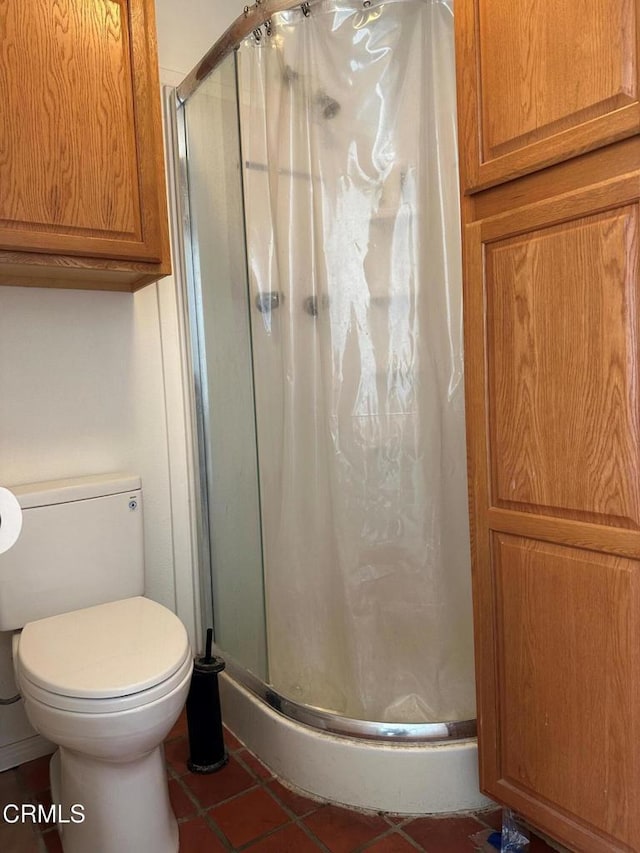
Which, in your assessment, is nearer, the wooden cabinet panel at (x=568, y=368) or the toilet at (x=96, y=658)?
the wooden cabinet panel at (x=568, y=368)

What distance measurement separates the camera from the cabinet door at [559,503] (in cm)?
103

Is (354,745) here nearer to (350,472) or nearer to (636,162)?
(350,472)

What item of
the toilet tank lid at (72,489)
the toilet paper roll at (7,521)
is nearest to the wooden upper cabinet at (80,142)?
the toilet tank lid at (72,489)

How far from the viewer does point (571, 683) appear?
1.14m

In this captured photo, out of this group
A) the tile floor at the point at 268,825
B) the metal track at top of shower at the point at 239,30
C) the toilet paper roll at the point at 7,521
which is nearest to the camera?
the toilet paper roll at the point at 7,521

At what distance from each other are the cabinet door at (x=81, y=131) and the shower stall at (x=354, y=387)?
27 cm

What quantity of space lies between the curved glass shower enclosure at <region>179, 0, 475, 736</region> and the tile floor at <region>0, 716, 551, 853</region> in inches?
8.4

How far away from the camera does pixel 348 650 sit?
1.62m

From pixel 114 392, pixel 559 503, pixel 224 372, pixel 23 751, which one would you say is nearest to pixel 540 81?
pixel 559 503

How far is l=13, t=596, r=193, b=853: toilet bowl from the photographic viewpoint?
1207mm

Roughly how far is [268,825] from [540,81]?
170 cm

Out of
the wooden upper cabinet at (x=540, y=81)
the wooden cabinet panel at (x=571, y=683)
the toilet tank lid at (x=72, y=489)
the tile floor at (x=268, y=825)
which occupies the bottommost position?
the tile floor at (x=268, y=825)

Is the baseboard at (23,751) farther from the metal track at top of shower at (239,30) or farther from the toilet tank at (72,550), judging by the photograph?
the metal track at top of shower at (239,30)

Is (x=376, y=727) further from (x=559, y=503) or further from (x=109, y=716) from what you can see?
(x=559, y=503)
